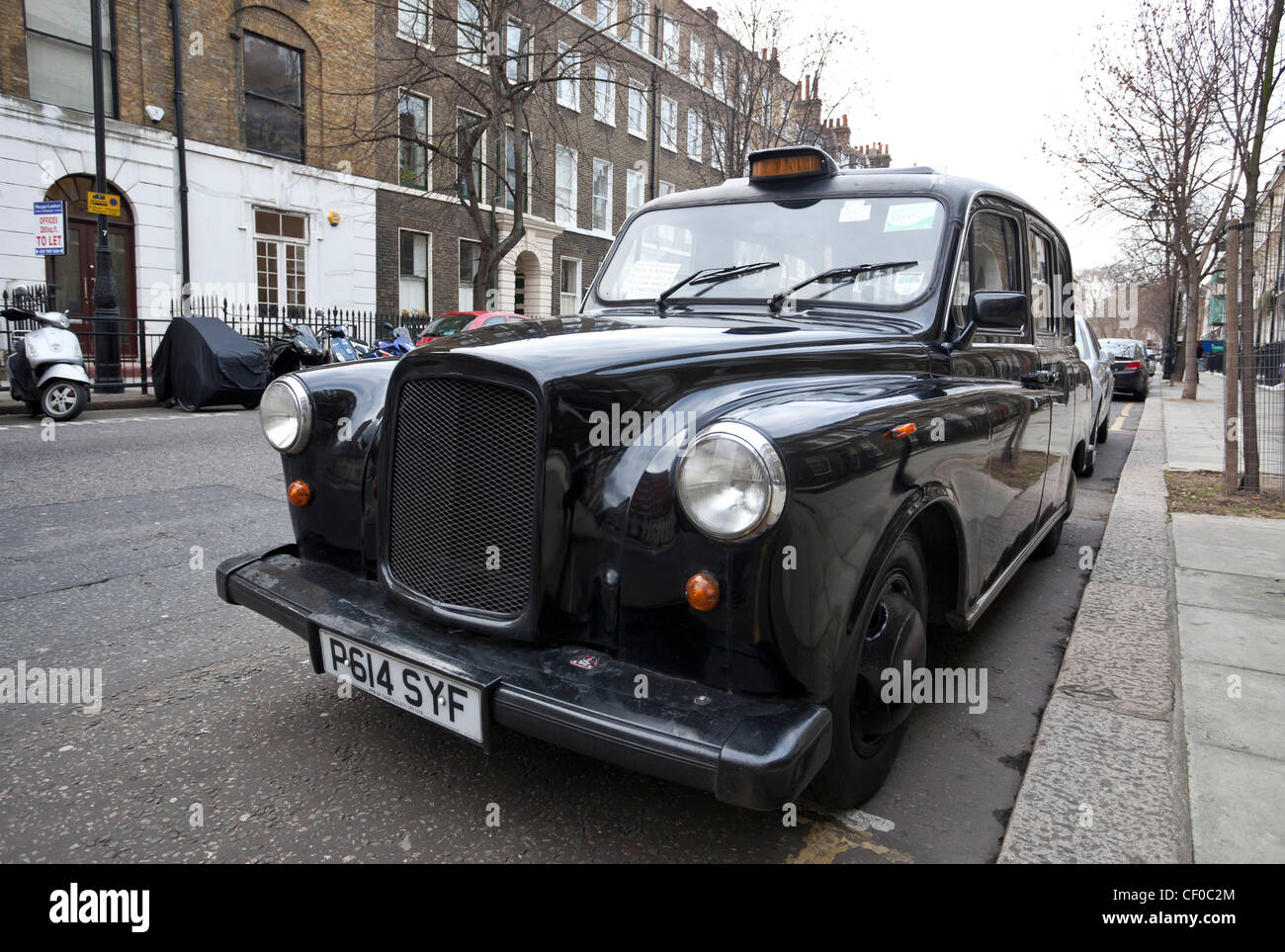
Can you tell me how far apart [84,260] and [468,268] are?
9.87m

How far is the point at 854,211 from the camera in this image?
3.50 metres

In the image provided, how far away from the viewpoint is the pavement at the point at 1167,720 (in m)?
2.29

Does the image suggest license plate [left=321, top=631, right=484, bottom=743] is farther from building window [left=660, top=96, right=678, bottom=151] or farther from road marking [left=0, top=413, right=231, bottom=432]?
building window [left=660, top=96, right=678, bottom=151]

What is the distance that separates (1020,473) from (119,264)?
59.8 feet

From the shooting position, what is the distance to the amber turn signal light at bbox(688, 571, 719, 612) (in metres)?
2.01

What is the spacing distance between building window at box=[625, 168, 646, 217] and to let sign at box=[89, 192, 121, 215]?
19.4 meters

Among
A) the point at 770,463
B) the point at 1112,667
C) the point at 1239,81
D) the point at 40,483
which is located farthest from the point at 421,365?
the point at 1239,81

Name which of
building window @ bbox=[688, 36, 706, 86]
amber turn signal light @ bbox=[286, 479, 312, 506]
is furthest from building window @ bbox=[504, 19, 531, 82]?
amber turn signal light @ bbox=[286, 479, 312, 506]

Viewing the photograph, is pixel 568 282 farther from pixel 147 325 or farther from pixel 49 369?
pixel 49 369

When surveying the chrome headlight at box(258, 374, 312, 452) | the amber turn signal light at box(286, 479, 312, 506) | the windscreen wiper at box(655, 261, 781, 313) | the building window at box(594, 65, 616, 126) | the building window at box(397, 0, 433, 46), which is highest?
the building window at box(594, 65, 616, 126)

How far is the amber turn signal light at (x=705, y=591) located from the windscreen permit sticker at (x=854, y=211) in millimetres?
2062

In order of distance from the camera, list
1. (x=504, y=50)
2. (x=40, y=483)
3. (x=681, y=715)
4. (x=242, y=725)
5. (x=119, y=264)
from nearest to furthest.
Answer: (x=681, y=715) → (x=242, y=725) → (x=40, y=483) → (x=119, y=264) → (x=504, y=50)
